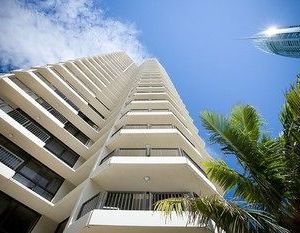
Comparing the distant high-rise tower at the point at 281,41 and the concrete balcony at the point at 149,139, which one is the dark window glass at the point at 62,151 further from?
the distant high-rise tower at the point at 281,41

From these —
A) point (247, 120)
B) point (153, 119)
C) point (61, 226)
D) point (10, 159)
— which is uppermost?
point (153, 119)

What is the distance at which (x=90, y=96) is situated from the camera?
2311cm

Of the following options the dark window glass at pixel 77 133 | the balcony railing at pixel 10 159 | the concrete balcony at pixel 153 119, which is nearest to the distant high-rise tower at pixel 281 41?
the concrete balcony at pixel 153 119

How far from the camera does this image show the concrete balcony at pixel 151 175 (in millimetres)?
11578

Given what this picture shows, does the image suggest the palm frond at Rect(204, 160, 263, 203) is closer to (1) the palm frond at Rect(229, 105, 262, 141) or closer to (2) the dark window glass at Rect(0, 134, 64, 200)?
(1) the palm frond at Rect(229, 105, 262, 141)

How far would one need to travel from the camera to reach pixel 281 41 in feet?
388

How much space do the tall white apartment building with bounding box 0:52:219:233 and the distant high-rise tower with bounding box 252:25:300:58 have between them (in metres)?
107

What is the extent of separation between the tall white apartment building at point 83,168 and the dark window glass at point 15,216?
0.04m

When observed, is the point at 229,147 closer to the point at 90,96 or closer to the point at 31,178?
the point at 31,178

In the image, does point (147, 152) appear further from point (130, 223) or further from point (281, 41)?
point (281, 41)

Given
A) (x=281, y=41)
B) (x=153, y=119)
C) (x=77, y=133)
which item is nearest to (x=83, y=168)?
(x=77, y=133)

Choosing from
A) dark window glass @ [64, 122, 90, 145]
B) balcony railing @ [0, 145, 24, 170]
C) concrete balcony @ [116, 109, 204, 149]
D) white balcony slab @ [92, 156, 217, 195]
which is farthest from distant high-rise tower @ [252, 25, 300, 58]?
balcony railing @ [0, 145, 24, 170]

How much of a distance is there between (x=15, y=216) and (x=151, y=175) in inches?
223

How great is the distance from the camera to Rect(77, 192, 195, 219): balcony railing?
10297 mm
